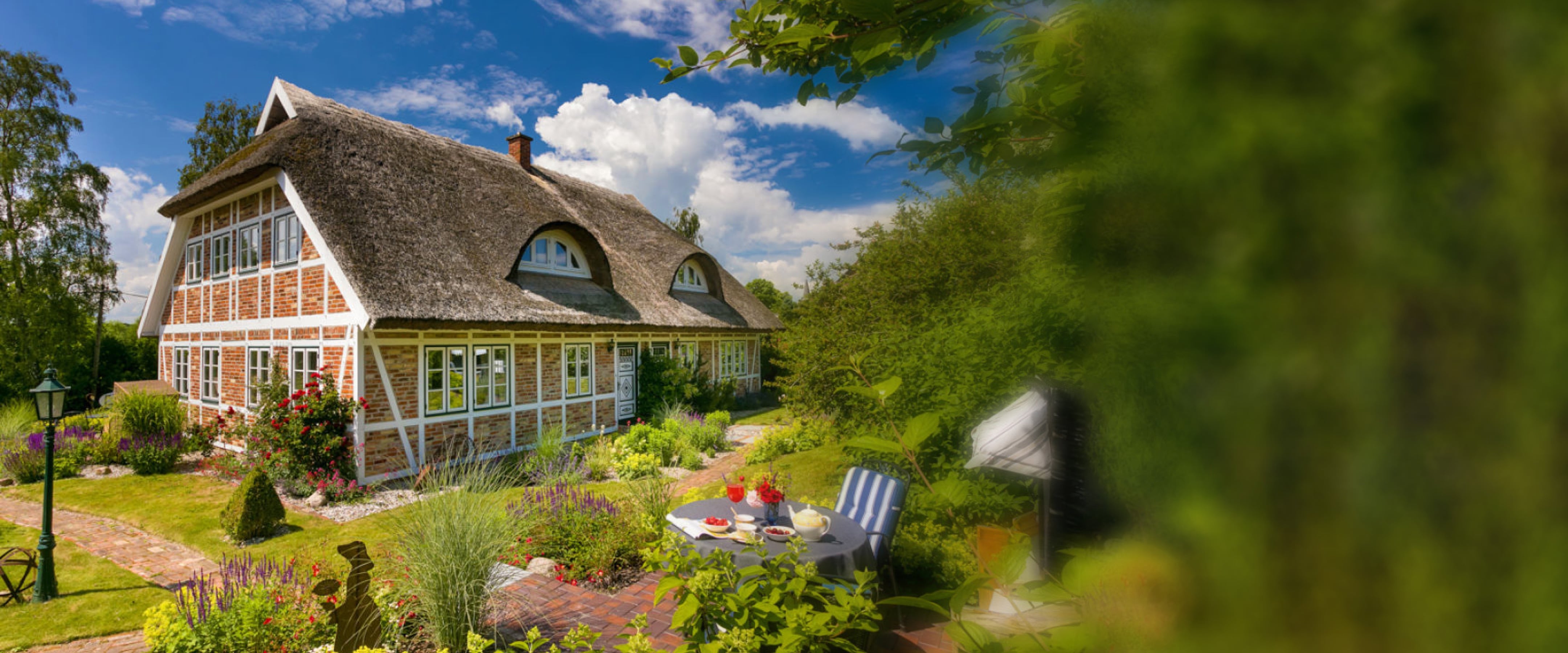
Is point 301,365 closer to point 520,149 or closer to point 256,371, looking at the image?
point 256,371

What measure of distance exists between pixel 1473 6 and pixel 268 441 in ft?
40.4

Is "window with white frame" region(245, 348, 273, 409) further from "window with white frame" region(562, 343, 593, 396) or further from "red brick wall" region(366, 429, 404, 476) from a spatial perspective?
"window with white frame" region(562, 343, 593, 396)

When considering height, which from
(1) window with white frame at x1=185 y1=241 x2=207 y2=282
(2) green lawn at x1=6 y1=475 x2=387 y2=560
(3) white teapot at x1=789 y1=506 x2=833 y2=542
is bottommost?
(2) green lawn at x1=6 y1=475 x2=387 y2=560

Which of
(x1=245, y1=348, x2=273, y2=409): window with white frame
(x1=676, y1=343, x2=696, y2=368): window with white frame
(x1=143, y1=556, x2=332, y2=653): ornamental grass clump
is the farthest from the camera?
(x1=676, y1=343, x2=696, y2=368): window with white frame

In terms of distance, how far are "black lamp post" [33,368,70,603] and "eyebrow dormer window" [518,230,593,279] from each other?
21.3 feet

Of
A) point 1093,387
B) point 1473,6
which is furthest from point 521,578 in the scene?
point 1473,6

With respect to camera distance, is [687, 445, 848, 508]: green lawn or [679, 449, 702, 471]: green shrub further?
[679, 449, 702, 471]: green shrub

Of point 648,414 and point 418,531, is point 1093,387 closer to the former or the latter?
point 418,531

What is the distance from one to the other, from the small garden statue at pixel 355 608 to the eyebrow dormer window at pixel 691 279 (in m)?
13.6

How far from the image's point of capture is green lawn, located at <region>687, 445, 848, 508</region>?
7727mm

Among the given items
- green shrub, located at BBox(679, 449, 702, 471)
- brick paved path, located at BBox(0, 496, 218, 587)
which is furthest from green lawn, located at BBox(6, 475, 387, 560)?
green shrub, located at BBox(679, 449, 702, 471)

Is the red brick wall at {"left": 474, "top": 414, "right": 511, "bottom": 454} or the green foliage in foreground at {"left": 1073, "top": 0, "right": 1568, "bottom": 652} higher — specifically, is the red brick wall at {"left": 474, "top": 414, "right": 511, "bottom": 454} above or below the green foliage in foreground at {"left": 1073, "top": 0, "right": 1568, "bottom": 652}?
below

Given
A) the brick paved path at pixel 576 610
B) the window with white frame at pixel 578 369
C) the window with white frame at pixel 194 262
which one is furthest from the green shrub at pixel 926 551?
the window with white frame at pixel 194 262

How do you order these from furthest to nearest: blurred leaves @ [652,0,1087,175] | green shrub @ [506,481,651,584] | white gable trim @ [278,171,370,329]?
white gable trim @ [278,171,370,329] < green shrub @ [506,481,651,584] < blurred leaves @ [652,0,1087,175]
